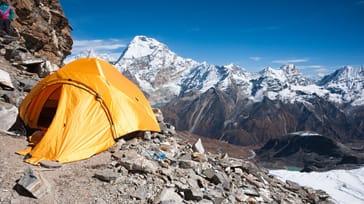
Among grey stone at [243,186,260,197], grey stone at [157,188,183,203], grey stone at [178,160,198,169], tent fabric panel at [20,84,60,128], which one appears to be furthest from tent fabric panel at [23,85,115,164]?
grey stone at [243,186,260,197]

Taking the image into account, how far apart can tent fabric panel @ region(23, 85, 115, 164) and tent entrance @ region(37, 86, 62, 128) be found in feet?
6.35

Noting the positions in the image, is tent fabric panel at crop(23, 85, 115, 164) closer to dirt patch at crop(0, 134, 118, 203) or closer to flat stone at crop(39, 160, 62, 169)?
flat stone at crop(39, 160, 62, 169)

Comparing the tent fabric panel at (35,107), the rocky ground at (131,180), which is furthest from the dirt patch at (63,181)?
the tent fabric panel at (35,107)

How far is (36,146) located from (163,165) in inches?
175

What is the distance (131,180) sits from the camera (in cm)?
918

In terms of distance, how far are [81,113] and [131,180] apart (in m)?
4.18

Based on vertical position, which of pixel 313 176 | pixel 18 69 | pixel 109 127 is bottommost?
pixel 313 176

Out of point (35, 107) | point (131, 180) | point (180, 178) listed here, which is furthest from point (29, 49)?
point (180, 178)

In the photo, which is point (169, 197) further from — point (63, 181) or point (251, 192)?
point (251, 192)

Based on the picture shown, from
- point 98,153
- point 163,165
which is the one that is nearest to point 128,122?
point 98,153

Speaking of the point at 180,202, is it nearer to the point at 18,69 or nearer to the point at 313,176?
the point at 18,69

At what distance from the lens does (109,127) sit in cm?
1254

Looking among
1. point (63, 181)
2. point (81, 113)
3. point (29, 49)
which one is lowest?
point (63, 181)

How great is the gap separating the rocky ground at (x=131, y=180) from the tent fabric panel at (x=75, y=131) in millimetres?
419
